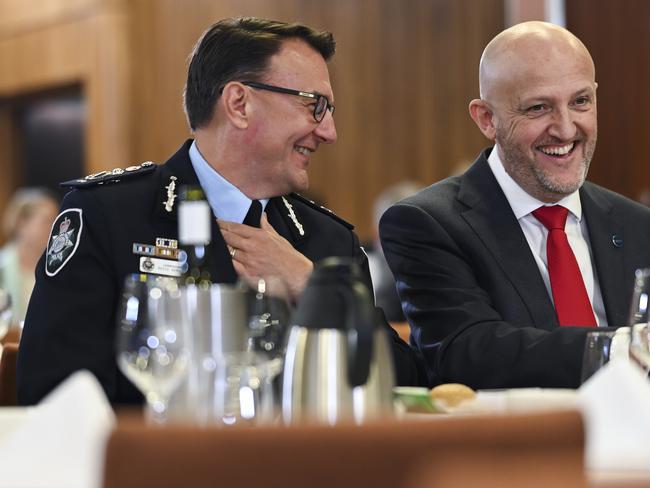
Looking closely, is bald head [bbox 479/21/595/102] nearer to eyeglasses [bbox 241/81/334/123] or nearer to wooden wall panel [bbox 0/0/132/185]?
eyeglasses [bbox 241/81/334/123]

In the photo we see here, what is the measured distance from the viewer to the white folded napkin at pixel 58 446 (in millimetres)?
1054

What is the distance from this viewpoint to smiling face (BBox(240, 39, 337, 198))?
252 centimetres

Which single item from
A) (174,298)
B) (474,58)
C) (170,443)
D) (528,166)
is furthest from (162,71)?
(170,443)

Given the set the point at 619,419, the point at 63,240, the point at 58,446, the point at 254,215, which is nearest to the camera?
the point at 58,446

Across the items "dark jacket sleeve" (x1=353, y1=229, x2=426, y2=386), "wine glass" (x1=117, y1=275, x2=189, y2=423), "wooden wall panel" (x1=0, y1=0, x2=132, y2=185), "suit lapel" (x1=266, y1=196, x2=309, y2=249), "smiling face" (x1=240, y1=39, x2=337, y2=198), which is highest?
"wooden wall panel" (x1=0, y1=0, x2=132, y2=185)

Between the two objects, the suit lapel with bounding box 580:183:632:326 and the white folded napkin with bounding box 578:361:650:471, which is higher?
the suit lapel with bounding box 580:183:632:326

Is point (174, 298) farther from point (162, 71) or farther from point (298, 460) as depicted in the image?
point (162, 71)

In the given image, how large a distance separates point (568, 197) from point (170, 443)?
6.95 ft

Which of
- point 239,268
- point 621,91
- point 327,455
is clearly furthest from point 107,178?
point 621,91

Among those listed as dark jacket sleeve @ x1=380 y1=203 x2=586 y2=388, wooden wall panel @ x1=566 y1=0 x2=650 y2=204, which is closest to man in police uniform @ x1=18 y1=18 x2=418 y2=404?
dark jacket sleeve @ x1=380 y1=203 x2=586 y2=388

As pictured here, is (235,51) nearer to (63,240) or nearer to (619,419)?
(63,240)

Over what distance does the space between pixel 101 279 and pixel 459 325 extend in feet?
2.78

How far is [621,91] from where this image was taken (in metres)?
6.01

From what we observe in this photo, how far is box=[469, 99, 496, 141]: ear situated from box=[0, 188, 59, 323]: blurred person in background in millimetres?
3590
